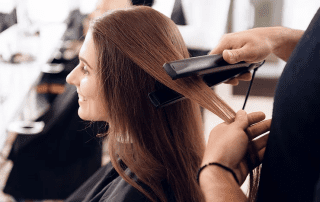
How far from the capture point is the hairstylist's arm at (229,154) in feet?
1.97

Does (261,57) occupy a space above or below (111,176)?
above

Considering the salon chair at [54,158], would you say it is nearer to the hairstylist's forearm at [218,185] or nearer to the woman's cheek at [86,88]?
the woman's cheek at [86,88]

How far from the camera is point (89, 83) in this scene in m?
0.99

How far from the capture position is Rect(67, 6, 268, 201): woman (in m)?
0.90

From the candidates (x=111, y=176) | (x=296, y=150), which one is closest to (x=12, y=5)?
(x=111, y=176)

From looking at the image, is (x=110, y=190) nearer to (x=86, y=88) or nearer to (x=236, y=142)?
(x=86, y=88)

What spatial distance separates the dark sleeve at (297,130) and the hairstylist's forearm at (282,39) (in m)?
0.34

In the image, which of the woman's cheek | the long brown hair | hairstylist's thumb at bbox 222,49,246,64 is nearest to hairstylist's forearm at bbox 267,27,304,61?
hairstylist's thumb at bbox 222,49,246,64

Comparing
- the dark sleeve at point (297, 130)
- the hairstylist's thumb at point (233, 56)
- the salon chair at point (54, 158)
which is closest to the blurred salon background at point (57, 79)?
the salon chair at point (54, 158)

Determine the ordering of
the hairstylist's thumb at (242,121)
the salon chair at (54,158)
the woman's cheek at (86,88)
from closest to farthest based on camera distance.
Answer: the hairstylist's thumb at (242,121)
the woman's cheek at (86,88)
the salon chair at (54,158)

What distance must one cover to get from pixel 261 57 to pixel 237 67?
0.09 meters

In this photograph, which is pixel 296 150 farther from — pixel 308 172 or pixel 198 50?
pixel 198 50

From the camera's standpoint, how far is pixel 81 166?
1.76m

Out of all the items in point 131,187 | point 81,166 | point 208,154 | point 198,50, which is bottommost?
point 81,166
